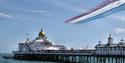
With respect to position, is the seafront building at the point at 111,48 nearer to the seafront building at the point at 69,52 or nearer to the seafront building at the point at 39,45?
the seafront building at the point at 69,52

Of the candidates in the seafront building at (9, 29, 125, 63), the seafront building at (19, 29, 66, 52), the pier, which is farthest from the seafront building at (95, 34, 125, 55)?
the seafront building at (19, 29, 66, 52)

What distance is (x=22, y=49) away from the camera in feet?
328

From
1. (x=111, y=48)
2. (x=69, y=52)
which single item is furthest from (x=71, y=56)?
(x=111, y=48)

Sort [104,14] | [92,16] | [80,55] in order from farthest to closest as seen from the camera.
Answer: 1. [80,55]
2. [92,16]
3. [104,14]

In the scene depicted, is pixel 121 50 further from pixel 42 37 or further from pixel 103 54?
pixel 42 37

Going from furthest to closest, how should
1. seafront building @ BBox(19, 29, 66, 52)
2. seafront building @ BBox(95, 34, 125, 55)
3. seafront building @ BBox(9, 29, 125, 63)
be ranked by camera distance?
seafront building @ BBox(19, 29, 66, 52) < seafront building @ BBox(9, 29, 125, 63) < seafront building @ BBox(95, 34, 125, 55)

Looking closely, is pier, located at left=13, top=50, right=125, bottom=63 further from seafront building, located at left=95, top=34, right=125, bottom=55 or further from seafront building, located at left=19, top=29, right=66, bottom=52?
seafront building, located at left=19, top=29, right=66, bottom=52

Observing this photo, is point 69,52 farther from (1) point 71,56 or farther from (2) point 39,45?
(2) point 39,45

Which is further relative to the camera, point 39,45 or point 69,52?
point 39,45

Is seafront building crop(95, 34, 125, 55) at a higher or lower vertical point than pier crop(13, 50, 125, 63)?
higher

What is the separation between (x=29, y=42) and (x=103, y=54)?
45.4 meters

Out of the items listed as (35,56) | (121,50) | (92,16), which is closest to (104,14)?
(92,16)

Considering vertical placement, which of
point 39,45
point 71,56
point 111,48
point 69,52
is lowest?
point 71,56

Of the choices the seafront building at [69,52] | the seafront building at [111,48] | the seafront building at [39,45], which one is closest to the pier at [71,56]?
the seafront building at [69,52]
